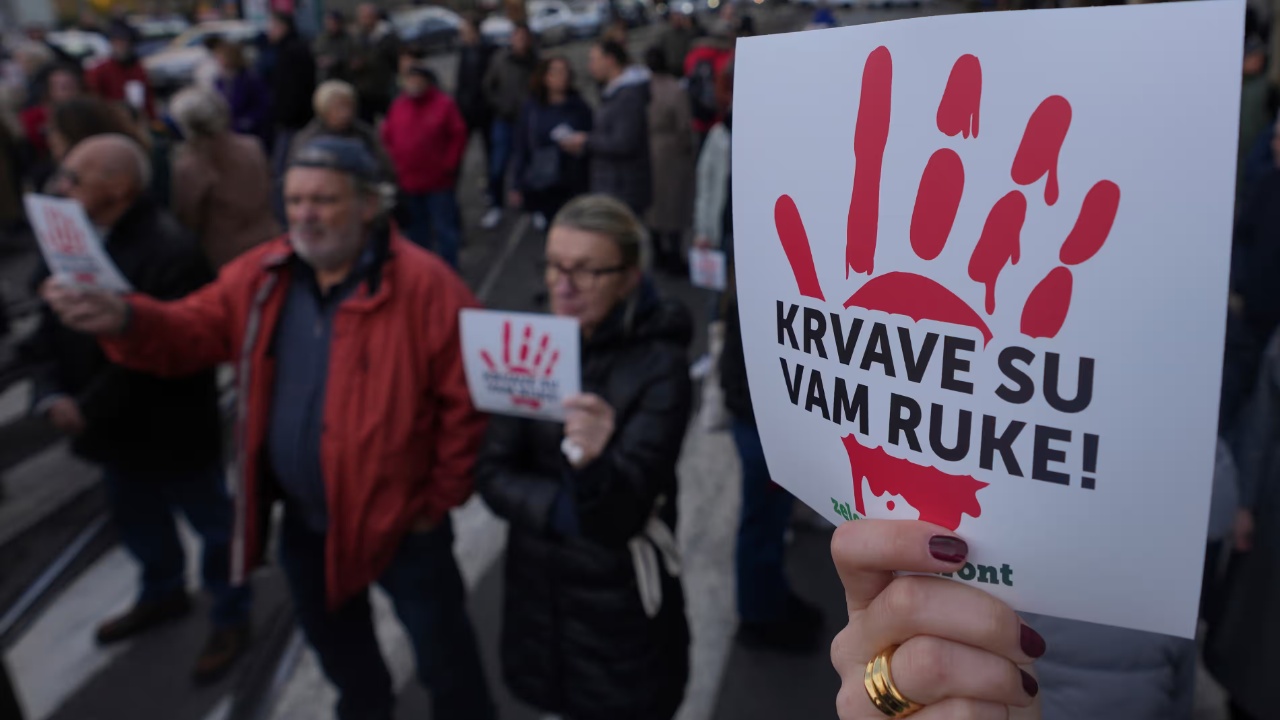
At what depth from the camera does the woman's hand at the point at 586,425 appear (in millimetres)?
1937

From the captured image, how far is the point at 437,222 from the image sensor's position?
6.97 m

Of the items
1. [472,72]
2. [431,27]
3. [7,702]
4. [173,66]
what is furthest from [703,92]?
[431,27]

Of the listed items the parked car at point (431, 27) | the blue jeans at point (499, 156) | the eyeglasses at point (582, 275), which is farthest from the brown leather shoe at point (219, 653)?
the parked car at point (431, 27)

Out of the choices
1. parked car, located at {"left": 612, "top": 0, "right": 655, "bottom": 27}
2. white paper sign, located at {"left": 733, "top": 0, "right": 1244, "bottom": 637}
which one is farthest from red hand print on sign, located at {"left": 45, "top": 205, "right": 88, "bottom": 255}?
parked car, located at {"left": 612, "top": 0, "right": 655, "bottom": 27}

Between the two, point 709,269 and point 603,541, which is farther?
point 709,269

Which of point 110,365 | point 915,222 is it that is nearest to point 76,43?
point 110,365

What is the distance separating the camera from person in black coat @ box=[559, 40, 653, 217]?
612 centimetres

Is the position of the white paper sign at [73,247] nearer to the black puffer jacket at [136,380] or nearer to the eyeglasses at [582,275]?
the black puffer jacket at [136,380]

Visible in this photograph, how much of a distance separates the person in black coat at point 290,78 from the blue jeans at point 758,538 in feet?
20.5

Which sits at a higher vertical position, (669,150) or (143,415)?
(669,150)

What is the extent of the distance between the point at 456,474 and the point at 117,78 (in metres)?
8.77

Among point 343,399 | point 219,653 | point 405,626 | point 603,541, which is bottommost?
point 219,653

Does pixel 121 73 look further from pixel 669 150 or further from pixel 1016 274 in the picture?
pixel 1016 274

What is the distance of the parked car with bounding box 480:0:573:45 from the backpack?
18.3 m
